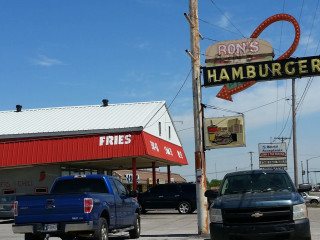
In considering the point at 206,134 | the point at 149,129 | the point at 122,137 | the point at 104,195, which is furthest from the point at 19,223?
the point at 149,129

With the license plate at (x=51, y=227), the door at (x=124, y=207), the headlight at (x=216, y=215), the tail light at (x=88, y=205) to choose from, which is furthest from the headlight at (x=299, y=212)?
the door at (x=124, y=207)

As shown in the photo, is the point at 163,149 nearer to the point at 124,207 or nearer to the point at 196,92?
the point at 196,92

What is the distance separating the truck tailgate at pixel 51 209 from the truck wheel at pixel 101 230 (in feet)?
1.92

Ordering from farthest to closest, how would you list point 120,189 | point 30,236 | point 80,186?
point 120,189 → point 80,186 → point 30,236

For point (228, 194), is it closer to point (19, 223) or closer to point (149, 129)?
point (19, 223)

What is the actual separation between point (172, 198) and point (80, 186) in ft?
53.5

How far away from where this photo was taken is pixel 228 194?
10930 millimetres

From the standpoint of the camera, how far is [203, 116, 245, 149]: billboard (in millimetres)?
16984

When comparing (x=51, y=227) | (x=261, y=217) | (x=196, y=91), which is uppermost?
(x=196, y=91)

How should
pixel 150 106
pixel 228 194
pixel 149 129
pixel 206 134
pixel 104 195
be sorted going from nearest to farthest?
pixel 228 194 → pixel 104 195 → pixel 206 134 → pixel 149 129 → pixel 150 106

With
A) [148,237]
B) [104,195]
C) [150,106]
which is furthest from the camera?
[150,106]

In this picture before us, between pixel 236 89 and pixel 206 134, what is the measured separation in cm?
446

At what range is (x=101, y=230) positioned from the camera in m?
12.1

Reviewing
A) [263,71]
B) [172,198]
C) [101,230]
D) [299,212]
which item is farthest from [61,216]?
[172,198]
